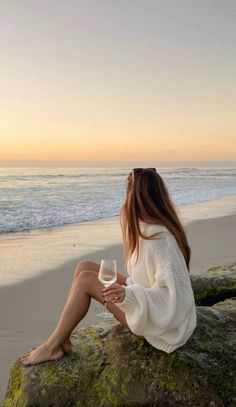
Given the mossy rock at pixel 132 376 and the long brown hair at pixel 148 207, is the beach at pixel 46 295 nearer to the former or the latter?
the mossy rock at pixel 132 376

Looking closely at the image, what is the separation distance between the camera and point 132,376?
10.7 feet

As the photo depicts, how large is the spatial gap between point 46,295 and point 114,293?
4.51 metres

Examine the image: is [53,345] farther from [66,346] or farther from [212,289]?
[212,289]

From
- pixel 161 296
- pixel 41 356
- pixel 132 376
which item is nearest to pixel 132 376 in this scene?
pixel 132 376

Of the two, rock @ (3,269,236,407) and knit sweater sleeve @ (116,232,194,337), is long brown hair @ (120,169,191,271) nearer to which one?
knit sweater sleeve @ (116,232,194,337)

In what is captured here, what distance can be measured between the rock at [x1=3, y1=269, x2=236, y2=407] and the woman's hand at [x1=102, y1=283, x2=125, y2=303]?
597 mm

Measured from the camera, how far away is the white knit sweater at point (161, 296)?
316cm

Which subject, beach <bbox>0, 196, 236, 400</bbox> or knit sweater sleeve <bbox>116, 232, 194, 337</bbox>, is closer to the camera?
knit sweater sleeve <bbox>116, 232, 194, 337</bbox>

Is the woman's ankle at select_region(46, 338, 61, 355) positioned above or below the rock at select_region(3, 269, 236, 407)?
above

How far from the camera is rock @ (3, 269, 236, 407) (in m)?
3.18

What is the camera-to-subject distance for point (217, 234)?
1323 centimetres

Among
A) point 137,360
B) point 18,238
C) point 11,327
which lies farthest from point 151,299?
point 18,238

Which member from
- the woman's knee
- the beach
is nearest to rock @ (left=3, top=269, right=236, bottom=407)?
the woman's knee

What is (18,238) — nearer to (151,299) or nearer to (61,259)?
(61,259)
